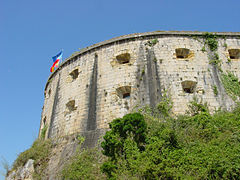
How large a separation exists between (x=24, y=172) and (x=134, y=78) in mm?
6965

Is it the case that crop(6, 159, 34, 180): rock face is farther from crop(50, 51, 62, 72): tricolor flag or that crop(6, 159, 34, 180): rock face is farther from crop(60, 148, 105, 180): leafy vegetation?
crop(50, 51, 62, 72): tricolor flag

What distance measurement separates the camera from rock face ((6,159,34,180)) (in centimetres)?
1196

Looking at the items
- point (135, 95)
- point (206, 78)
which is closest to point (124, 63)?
point (135, 95)

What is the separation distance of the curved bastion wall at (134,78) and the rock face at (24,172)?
204 centimetres

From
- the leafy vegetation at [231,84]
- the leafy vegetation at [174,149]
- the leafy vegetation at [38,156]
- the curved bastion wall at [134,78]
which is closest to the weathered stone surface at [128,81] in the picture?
the curved bastion wall at [134,78]

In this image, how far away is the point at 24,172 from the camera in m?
12.1

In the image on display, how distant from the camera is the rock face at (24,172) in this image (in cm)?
1196

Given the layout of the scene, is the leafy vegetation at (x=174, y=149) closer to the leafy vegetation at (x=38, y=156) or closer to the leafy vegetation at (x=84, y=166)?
the leafy vegetation at (x=84, y=166)

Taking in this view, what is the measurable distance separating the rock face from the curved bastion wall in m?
2.04

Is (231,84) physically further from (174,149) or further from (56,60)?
(56,60)

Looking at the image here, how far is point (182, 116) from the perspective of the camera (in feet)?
36.2

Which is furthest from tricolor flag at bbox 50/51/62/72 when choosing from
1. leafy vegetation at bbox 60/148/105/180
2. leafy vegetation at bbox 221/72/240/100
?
leafy vegetation at bbox 221/72/240/100

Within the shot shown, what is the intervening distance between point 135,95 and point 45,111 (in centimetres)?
692

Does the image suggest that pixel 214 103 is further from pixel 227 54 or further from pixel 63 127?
pixel 63 127
